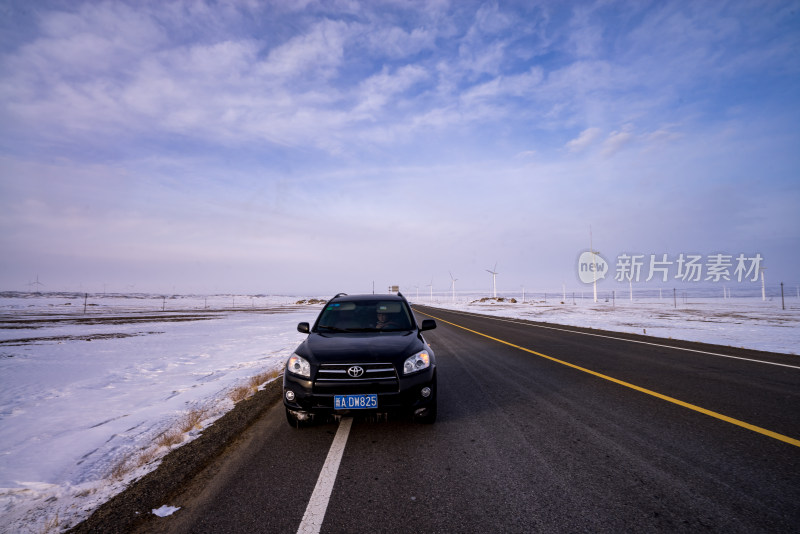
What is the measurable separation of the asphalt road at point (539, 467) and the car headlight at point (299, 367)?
75 centimetres

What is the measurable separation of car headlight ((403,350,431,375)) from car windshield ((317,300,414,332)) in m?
0.97

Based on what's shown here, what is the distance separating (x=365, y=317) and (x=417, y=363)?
5.33ft

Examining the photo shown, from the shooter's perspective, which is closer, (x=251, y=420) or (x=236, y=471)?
(x=236, y=471)

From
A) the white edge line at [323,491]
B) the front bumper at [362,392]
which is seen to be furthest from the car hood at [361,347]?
the white edge line at [323,491]

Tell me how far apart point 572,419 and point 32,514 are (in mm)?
5287

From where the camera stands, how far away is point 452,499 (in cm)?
278

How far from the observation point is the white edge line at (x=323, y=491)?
2.45m

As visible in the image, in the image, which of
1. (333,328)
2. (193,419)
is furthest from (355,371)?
(193,419)

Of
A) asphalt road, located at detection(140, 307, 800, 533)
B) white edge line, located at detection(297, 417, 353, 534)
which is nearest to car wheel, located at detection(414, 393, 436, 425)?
asphalt road, located at detection(140, 307, 800, 533)

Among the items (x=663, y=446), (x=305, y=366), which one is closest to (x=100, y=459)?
(x=305, y=366)

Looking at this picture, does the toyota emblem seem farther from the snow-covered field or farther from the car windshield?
the snow-covered field

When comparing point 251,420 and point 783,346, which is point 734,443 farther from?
point 783,346

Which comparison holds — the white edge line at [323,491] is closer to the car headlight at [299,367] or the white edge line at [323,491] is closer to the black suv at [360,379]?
the black suv at [360,379]

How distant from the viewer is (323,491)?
292 centimetres
